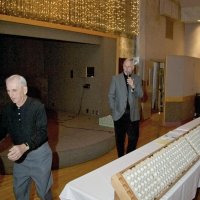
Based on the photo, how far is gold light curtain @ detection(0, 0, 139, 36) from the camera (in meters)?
4.86

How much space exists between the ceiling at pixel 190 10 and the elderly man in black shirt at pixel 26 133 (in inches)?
340

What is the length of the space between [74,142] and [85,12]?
315 centimetres

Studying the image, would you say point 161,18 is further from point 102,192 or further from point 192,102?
point 102,192

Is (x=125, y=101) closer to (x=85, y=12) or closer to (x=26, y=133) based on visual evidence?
(x=26, y=133)

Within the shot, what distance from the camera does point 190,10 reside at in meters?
9.54

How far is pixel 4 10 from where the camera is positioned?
457 cm

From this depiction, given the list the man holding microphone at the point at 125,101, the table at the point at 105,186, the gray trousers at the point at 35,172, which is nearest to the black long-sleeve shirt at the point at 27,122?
the gray trousers at the point at 35,172

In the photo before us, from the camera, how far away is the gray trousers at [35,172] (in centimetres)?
231

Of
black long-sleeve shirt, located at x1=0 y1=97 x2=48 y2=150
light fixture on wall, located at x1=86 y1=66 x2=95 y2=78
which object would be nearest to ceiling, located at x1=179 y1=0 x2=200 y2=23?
light fixture on wall, located at x1=86 y1=66 x2=95 y2=78

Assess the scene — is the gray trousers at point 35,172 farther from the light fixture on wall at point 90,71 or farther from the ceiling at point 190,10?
the ceiling at point 190,10

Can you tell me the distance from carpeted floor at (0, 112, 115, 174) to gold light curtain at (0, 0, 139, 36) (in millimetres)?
2237

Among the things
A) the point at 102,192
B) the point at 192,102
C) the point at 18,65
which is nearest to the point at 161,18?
the point at 192,102

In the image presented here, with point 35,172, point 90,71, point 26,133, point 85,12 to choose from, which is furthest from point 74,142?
point 85,12

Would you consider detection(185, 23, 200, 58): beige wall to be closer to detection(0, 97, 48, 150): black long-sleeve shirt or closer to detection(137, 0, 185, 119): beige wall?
detection(137, 0, 185, 119): beige wall
